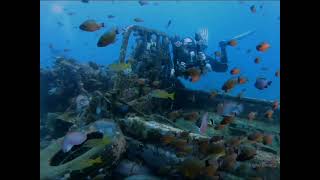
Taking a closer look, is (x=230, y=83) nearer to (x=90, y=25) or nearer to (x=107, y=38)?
(x=107, y=38)

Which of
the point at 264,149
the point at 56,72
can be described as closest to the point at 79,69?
the point at 56,72

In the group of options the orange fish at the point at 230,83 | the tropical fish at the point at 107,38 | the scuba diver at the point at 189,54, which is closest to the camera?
the tropical fish at the point at 107,38

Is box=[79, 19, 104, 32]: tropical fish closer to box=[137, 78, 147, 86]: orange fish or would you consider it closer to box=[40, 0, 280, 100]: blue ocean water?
box=[137, 78, 147, 86]: orange fish

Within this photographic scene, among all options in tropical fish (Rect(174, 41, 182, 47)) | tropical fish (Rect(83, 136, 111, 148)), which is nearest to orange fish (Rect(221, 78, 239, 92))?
tropical fish (Rect(83, 136, 111, 148))

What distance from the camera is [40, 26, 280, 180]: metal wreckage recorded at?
5520 millimetres

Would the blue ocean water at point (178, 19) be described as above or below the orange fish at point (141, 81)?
above

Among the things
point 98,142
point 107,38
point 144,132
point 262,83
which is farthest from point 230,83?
point 98,142

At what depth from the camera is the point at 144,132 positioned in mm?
6383

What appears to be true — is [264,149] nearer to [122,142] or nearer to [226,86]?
[226,86]

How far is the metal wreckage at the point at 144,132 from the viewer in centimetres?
552

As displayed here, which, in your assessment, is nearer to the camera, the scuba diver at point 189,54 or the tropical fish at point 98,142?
the tropical fish at point 98,142

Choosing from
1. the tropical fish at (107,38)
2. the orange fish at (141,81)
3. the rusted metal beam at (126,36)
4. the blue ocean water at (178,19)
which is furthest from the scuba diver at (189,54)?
the blue ocean water at (178,19)

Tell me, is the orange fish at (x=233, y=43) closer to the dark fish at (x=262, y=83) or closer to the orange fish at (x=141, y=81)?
the dark fish at (x=262, y=83)
